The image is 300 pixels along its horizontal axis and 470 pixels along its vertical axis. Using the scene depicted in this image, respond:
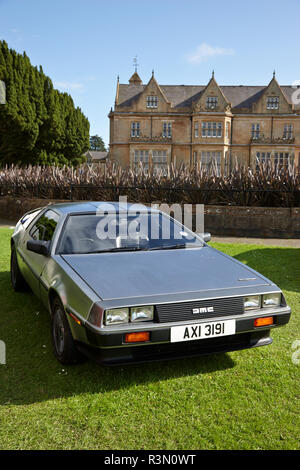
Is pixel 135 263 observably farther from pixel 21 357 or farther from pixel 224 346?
pixel 21 357

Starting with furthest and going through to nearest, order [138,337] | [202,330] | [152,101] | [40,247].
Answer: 1. [152,101]
2. [40,247]
3. [202,330]
4. [138,337]

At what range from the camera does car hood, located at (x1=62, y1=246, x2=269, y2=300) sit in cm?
336

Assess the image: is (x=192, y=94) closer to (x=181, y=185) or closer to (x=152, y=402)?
(x=181, y=185)

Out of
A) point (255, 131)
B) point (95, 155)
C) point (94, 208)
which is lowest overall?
point (94, 208)

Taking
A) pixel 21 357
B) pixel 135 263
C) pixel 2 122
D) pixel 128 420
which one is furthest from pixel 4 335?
pixel 2 122

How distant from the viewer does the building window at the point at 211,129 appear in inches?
1853

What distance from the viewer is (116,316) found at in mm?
3115

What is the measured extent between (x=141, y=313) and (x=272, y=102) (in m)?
50.0

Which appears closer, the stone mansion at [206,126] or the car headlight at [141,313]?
the car headlight at [141,313]

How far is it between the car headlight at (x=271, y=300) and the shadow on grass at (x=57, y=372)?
67cm

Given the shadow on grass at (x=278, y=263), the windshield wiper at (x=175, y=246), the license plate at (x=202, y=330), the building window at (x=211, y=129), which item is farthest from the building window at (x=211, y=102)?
the license plate at (x=202, y=330)

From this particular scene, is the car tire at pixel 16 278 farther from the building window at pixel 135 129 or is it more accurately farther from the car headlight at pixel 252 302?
the building window at pixel 135 129

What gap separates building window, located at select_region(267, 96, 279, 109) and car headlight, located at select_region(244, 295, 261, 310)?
49.1 metres

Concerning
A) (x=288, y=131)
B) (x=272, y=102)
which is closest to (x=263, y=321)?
(x=288, y=131)
